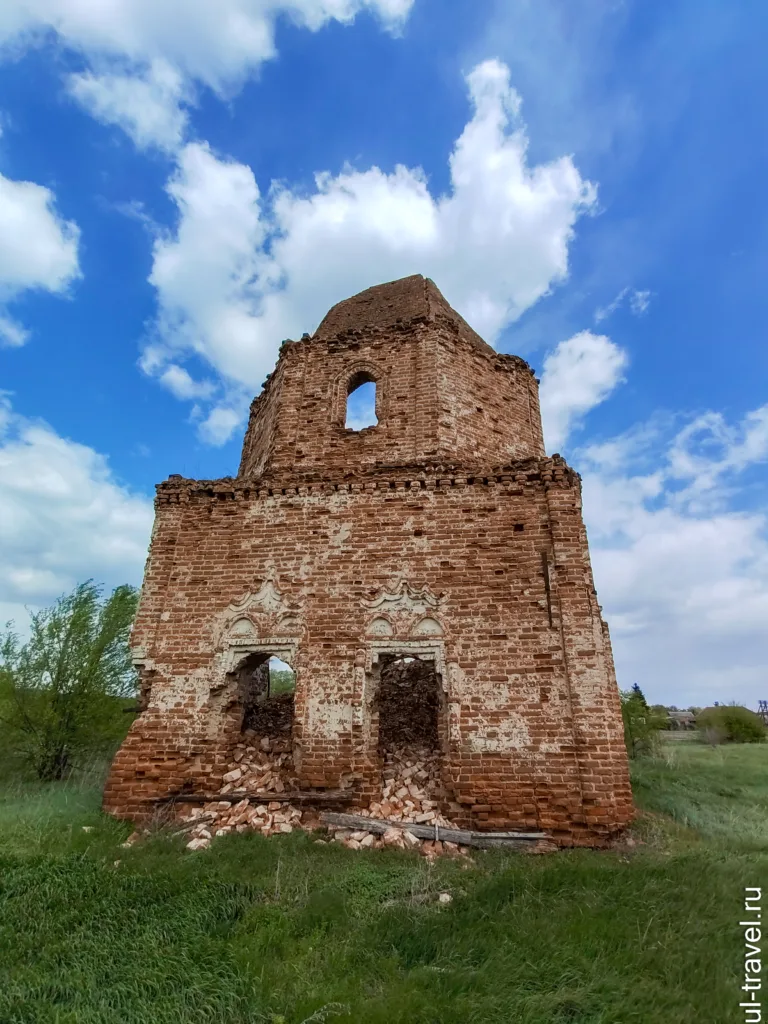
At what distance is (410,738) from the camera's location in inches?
312

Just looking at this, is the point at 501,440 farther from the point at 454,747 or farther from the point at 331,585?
the point at 454,747

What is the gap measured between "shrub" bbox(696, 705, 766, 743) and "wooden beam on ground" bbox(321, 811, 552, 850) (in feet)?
89.7

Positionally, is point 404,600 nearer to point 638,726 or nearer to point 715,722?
point 638,726

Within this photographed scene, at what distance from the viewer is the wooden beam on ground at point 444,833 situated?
5.63 metres

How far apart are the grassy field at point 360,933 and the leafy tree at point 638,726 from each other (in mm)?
11625

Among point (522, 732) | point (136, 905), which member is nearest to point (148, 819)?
point (136, 905)

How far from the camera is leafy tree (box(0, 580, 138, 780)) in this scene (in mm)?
10812

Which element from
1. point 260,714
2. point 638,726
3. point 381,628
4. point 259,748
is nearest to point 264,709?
point 260,714

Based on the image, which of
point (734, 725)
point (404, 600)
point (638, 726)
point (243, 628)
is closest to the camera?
point (404, 600)

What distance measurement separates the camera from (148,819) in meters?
6.29

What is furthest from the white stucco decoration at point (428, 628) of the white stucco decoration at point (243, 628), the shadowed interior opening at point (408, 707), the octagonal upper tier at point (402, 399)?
the octagonal upper tier at point (402, 399)

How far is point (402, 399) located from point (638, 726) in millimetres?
13918

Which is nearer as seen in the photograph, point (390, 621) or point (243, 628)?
point (390, 621)

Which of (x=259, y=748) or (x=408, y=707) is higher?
(x=408, y=707)
